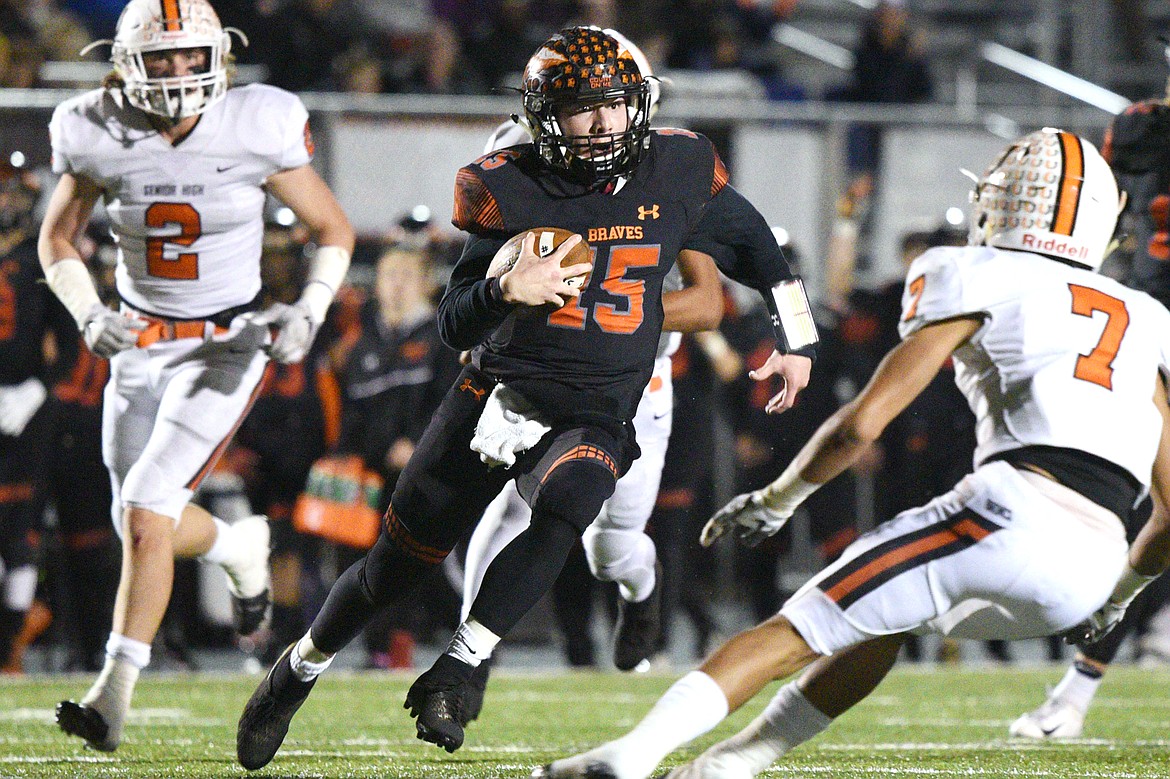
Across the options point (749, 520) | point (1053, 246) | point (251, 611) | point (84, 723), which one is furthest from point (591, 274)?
point (251, 611)

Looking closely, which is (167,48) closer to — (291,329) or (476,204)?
(291,329)

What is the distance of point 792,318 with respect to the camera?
3.79 metres

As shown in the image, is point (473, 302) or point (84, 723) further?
point (84, 723)

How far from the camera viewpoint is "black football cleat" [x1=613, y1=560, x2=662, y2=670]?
500 cm

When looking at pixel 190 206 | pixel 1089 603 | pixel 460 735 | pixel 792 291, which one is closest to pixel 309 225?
pixel 190 206

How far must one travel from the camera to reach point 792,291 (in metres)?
3.82

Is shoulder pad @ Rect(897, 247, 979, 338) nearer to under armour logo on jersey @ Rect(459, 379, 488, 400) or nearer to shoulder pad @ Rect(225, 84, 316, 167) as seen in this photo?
under armour logo on jersey @ Rect(459, 379, 488, 400)

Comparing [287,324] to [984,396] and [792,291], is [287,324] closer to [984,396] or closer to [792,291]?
[792,291]

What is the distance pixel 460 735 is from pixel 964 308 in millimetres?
1239

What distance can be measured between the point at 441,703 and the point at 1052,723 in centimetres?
234

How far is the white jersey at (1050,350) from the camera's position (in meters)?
3.01

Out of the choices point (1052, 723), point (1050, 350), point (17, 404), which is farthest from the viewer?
point (17, 404)

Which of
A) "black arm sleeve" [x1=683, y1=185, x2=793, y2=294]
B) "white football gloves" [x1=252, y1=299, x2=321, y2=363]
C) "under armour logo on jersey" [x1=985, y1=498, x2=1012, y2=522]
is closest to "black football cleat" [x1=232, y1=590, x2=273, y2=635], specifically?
"white football gloves" [x1=252, y1=299, x2=321, y2=363]

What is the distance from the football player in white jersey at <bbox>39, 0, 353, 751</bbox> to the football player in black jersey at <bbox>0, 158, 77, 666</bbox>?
6.85 ft
